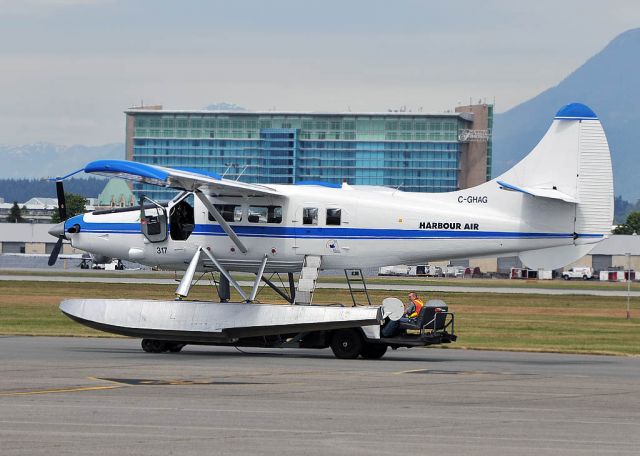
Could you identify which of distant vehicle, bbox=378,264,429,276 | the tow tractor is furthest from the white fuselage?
distant vehicle, bbox=378,264,429,276

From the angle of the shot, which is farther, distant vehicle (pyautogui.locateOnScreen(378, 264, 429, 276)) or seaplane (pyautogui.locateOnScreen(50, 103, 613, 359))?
distant vehicle (pyautogui.locateOnScreen(378, 264, 429, 276))

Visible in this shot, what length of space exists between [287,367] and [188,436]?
9642 millimetres

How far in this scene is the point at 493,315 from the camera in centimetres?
4900

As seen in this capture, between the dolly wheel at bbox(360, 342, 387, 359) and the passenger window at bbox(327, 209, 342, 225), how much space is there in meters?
3.14

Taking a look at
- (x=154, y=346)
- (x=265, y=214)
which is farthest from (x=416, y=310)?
(x=154, y=346)

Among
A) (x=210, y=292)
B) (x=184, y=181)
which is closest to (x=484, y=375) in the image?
(x=184, y=181)

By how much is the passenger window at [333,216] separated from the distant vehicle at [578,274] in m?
99.7

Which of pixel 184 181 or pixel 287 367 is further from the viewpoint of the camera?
pixel 184 181

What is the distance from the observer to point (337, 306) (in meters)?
26.2

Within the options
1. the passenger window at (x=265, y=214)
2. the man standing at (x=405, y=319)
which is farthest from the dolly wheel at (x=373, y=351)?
the passenger window at (x=265, y=214)

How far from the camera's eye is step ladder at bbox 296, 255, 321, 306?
27188mm

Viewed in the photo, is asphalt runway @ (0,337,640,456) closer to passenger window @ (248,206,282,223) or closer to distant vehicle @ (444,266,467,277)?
passenger window @ (248,206,282,223)

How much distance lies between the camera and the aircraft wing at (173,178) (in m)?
25.2

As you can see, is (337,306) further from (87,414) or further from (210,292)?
(210,292)
